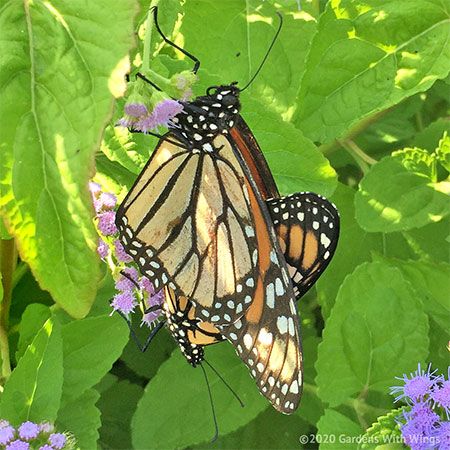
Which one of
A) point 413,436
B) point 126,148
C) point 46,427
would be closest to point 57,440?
point 46,427

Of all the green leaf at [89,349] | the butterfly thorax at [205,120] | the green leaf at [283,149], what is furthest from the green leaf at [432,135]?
the green leaf at [89,349]

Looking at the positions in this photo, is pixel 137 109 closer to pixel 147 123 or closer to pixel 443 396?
pixel 147 123

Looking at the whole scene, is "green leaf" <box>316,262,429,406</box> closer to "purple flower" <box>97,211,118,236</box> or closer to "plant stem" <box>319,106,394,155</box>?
"plant stem" <box>319,106,394,155</box>

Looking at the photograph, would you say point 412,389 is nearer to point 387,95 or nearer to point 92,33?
point 387,95

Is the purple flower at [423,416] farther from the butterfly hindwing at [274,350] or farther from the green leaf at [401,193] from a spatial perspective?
the green leaf at [401,193]

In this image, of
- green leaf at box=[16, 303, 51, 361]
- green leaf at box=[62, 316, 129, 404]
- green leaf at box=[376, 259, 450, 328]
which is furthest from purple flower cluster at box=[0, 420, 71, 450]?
green leaf at box=[376, 259, 450, 328]

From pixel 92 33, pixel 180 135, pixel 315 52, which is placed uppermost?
pixel 315 52

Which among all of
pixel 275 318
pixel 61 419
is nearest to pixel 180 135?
pixel 275 318
